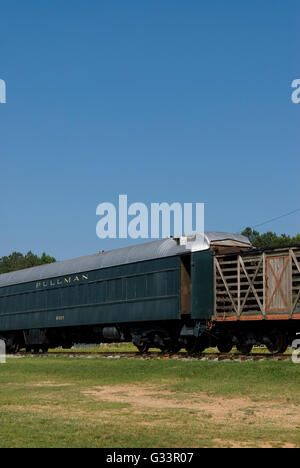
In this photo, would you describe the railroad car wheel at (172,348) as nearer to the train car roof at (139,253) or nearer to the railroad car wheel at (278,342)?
the train car roof at (139,253)

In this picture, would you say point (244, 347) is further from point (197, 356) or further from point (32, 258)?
point (32, 258)

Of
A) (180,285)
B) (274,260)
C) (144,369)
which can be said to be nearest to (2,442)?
(144,369)

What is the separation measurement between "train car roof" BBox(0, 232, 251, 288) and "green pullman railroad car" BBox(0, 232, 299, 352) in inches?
1.6

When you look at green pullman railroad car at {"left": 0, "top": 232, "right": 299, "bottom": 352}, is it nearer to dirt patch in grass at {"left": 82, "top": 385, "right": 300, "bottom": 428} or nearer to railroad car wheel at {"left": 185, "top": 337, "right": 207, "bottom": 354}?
railroad car wheel at {"left": 185, "top": 337, "right": 207, "bottom": 354}

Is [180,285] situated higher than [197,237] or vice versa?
[197,237]

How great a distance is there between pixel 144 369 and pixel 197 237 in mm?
6083

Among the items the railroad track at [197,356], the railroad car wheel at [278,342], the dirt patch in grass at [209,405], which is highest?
Answer: the railroad car wheel at [278,342]

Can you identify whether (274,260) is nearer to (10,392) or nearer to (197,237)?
(197,237)

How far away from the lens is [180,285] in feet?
79.0

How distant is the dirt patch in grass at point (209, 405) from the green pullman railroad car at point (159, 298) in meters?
6.89

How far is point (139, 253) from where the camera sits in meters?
26.6

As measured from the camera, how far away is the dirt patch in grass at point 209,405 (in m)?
11.2

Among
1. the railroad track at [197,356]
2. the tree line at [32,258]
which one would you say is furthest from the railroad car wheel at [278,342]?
the tree line at [32,258]

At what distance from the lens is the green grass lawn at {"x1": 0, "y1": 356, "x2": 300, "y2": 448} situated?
9109 mm
